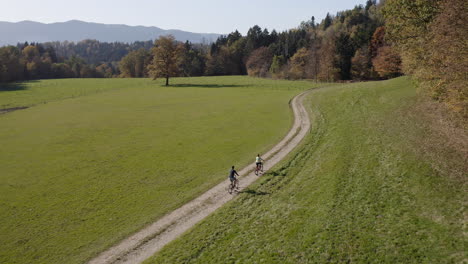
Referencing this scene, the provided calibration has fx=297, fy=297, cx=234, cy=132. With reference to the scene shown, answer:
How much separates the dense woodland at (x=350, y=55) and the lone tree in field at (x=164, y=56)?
350 mm

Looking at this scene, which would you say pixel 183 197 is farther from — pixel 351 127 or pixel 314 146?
pixel 351 127

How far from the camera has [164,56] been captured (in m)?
104

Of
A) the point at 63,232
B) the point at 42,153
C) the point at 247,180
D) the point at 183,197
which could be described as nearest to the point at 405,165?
the point at 247,180

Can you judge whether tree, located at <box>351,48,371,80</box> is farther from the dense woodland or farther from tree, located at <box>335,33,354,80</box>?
tree, located at <box>335,33,354,80</box>

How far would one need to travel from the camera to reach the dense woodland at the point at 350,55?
25250mm

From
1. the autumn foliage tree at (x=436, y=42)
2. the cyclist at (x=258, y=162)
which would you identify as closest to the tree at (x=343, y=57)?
the autumn foliage tree at (x=436, y=42)

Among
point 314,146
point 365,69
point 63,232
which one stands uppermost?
point 365,69

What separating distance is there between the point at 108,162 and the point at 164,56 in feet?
248

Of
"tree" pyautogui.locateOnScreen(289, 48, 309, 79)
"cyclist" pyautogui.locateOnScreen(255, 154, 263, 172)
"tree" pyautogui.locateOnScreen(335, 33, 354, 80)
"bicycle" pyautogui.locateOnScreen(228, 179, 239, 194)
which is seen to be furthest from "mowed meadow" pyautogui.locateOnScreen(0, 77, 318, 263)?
"tree" pyautogui.locateOnScreen(289, 48, 309, 79)

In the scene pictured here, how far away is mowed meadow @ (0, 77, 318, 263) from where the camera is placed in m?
21.8

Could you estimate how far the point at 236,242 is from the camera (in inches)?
754

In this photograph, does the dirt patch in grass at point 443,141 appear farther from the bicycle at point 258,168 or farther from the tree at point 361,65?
the tree at point 361,65

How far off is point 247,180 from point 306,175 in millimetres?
5559

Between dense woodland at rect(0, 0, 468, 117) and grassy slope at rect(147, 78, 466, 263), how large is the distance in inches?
284
